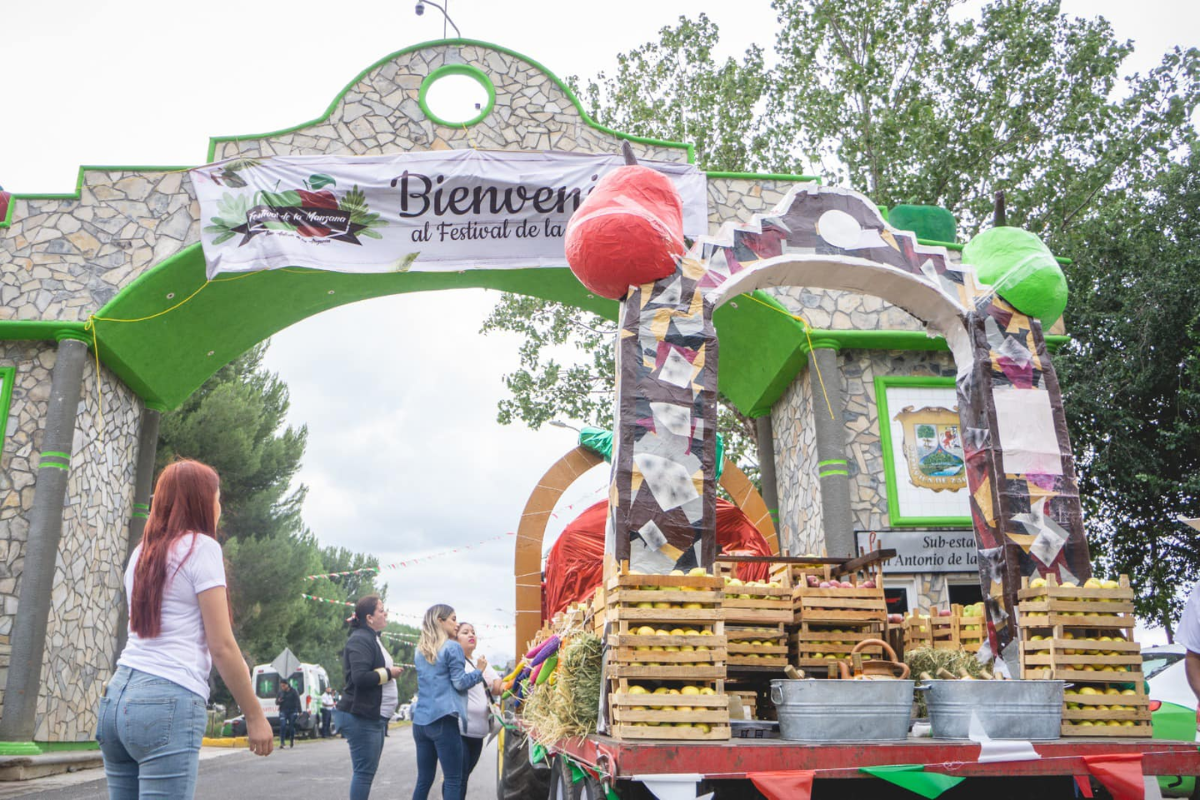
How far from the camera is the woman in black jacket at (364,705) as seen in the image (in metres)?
5.84

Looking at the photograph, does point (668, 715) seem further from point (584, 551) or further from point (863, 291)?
point (584, 551)

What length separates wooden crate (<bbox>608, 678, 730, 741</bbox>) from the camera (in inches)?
156

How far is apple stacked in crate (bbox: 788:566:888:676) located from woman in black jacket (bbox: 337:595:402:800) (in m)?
2.66

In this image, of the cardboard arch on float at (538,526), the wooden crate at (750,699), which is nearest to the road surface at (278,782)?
→ the cardboard arch on float at (538,526)

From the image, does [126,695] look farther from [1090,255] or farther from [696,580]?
[1090,255]

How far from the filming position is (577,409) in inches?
741

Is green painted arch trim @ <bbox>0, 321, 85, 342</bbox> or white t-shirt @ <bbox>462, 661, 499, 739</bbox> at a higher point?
green painted arch trim @ <bbox>0, 321, 85, 342</bbox>

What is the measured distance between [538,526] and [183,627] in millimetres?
6765

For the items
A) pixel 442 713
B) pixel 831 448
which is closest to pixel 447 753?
pixel 442 713

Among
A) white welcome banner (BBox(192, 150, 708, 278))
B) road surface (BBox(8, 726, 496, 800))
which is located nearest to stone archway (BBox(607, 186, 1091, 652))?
white welcome banner (BBox(192, 150, 708, 278))

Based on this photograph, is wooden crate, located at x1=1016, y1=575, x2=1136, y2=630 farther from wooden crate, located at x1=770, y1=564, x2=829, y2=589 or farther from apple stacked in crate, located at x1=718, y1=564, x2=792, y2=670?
wooden crate, located at x1=770, y1=564, x2=829, y2=589

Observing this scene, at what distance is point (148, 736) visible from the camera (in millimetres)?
2900

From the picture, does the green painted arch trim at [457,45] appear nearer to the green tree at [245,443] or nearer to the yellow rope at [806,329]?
the yellow rope at [806,329]

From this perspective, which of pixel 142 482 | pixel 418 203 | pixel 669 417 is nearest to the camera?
pixel 669 417
